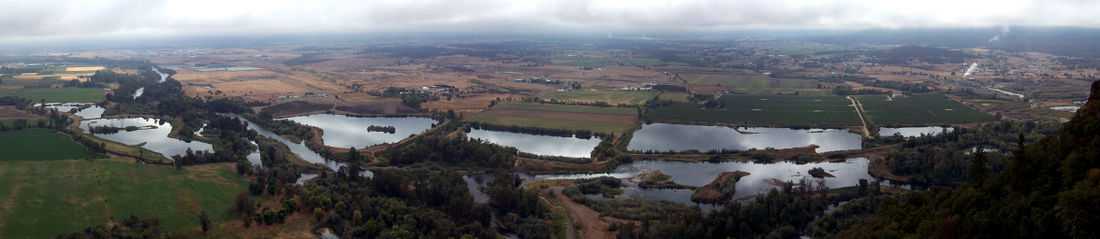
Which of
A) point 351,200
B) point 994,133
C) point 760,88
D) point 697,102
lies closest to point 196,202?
point 351,200

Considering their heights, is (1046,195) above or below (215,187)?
above

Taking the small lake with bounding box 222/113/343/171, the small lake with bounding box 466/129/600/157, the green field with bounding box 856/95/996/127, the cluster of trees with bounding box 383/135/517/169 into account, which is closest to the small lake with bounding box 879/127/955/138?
the green field with bounding box 856/95/996/127

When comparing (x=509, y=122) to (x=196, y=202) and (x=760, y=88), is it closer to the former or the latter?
(x=196, y=202)

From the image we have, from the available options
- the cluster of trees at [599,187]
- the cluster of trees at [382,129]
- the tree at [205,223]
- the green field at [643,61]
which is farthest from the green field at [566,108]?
the green field at [643,61]

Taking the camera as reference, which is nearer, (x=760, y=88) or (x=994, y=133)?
(x=994, y=133)

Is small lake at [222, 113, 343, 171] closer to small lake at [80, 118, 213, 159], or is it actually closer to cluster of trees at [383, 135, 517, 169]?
cluster of trees at [383, 135, 517, 169]

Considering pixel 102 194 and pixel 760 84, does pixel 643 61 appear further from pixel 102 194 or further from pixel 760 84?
pixel 102 194
